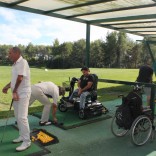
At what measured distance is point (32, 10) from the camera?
7.29m

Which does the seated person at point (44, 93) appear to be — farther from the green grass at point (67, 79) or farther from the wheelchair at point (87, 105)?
the green grass at point (67, 79)

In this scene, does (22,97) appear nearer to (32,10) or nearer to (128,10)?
(32,10)

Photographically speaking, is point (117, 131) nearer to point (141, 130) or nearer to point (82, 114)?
point (141, 130)

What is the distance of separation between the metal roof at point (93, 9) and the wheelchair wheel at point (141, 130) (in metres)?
2.88

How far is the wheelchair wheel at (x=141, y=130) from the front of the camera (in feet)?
17.6

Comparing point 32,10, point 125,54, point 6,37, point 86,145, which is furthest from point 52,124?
point 6,37

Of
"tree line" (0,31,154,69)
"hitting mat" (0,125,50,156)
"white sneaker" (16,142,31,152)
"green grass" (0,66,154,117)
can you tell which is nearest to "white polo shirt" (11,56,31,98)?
"white sneaker" (16,142,31,152)

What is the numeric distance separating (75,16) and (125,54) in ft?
158

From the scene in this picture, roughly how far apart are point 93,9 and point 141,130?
3.83 meters

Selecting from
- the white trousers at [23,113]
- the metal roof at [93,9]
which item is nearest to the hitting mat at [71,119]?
the white trousers at [23,113]

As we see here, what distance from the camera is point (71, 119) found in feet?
24.2

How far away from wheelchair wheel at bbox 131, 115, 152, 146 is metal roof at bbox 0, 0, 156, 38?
2.88m

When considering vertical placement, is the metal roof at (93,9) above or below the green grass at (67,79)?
above

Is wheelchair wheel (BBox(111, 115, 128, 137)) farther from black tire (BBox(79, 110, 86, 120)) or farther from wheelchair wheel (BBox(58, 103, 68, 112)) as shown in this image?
wheelchair wheel (BBox(58, 103, 68, 112))
